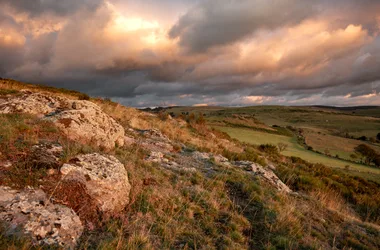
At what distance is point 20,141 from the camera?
5348 millimetres

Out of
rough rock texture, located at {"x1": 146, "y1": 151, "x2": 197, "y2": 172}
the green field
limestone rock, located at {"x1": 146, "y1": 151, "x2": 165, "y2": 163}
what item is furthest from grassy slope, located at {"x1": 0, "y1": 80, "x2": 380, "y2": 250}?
the green field

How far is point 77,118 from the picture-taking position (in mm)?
7887

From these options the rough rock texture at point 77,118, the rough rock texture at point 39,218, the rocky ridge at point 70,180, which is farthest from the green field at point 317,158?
the rough rock texture at point 39,218

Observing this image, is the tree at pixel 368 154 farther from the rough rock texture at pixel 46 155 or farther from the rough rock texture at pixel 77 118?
the rough rock texture at pixel 46 155

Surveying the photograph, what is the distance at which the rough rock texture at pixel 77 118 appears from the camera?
7469 millimetres

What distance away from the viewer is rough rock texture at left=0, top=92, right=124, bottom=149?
24.5 ft

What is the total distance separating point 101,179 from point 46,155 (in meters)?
1.40

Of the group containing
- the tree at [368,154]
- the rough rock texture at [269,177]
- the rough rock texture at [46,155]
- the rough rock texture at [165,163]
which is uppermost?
the rough rock texture at [46,155]

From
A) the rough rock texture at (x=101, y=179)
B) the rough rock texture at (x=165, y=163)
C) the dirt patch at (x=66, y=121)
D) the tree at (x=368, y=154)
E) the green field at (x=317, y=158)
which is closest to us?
the rough rock texture at (x=101, y=179)

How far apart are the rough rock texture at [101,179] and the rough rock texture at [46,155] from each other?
340mm

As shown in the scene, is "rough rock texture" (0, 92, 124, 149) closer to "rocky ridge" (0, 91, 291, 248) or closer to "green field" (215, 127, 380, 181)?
"rocky ridge" (0, 91, 291, 248)

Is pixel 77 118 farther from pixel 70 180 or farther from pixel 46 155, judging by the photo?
pixel 70 180

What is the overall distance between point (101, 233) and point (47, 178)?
153 centimetres

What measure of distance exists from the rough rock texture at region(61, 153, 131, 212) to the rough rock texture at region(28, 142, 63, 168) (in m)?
0.34
